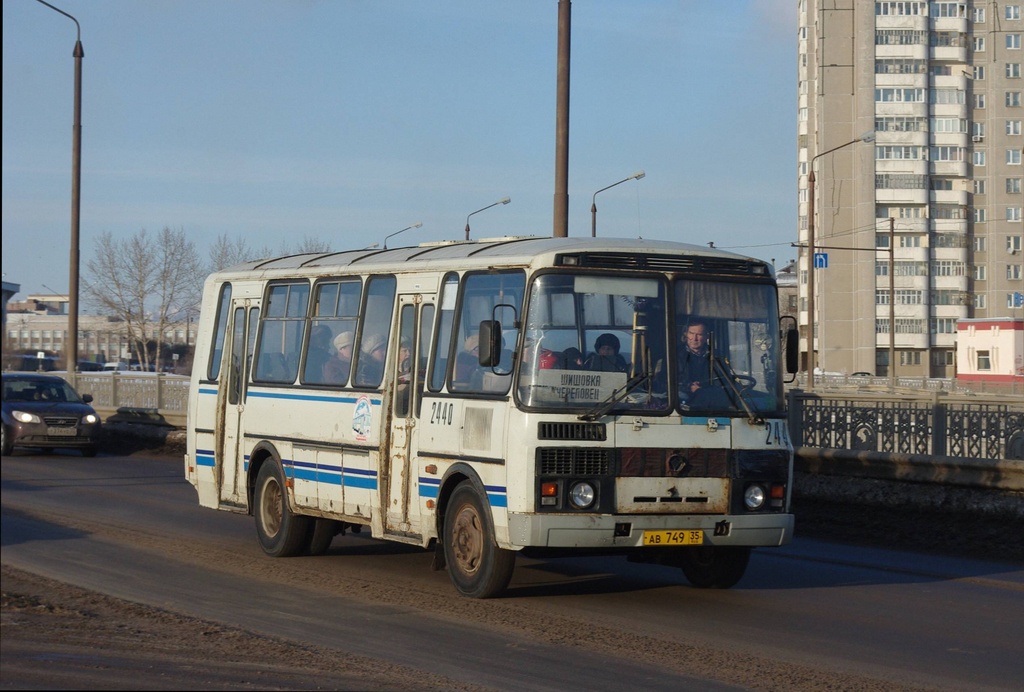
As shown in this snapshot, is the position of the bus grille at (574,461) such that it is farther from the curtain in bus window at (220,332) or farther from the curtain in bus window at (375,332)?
the curtain in bus window at (220,332)

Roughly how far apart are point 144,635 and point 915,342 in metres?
92.8

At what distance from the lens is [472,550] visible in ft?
34.6

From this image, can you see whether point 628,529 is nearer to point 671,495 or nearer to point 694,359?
point 671,495

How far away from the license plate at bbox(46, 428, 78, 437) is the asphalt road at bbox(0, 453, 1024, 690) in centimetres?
1192

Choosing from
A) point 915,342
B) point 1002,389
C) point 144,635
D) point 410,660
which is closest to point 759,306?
point 410,660

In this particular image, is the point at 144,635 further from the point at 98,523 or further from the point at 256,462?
the point at 98,523

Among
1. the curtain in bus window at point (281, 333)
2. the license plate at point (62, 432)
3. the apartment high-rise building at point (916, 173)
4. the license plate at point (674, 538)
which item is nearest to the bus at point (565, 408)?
the license plate at point (674, 538)

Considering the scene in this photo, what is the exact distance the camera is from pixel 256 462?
1387 cm

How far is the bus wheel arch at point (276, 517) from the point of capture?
1316 centimetres

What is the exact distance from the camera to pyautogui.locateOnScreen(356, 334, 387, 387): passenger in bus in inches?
471

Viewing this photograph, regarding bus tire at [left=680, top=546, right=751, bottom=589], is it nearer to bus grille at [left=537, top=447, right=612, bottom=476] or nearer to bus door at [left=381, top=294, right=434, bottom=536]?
bus grille at [left=537, top=447, right=612, bottom=476]

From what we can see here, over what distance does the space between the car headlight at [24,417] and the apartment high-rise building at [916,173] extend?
73.4m

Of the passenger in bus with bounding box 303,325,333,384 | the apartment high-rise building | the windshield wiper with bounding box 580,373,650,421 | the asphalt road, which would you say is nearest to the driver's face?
the windshield wiper with bounding box 580,373,650,421

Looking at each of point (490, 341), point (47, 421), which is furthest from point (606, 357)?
point (47, 421)
